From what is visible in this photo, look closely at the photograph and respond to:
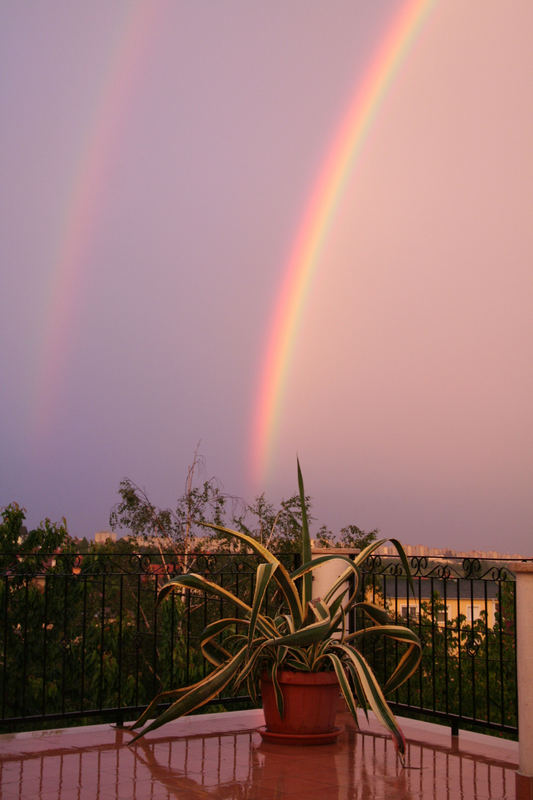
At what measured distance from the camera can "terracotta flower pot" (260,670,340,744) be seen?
5090 millimetres

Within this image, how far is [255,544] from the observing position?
5230 millimetres

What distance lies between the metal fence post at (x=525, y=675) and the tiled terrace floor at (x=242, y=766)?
0.91 ft

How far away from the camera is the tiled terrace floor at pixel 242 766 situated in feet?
13.5

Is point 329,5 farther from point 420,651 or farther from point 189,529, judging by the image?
point 189,529

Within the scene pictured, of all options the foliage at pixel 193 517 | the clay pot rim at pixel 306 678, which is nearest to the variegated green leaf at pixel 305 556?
the clay pot rim at pixel 306 678

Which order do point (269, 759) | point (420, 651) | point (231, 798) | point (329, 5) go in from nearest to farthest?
point (231, 798)
point (269, 759)
point (420, 651)
point (329, 5)

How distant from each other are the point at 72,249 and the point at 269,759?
11128 mm

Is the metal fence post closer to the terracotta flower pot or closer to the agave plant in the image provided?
the agave plant

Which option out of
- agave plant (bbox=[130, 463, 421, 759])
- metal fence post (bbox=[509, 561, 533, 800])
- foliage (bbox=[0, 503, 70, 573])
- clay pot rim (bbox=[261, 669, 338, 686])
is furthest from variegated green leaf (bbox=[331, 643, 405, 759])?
foliage (bbox=[0, 503, 70, 573])

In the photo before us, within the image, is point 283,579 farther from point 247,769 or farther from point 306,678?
point 247,769

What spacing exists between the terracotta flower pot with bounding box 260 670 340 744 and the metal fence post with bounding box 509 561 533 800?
4.78 ft

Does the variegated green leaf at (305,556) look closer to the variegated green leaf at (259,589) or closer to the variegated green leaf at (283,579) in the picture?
the variegated green leaf at (283,579)

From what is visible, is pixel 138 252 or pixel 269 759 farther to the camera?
pixel 138 252

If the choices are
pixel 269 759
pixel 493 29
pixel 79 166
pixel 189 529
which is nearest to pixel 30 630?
pixel 189 529
